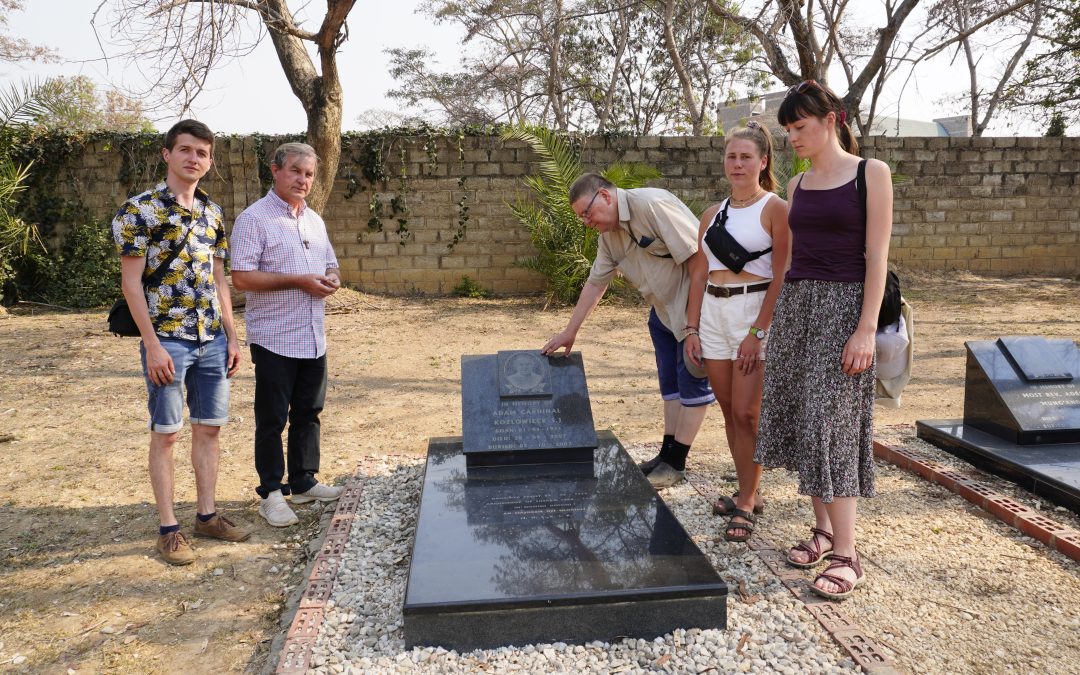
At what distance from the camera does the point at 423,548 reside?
2.92 meters

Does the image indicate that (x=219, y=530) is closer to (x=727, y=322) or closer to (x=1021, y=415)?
(x=727, y=322)

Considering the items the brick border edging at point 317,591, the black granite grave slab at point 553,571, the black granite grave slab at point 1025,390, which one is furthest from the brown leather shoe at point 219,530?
the black granite grave slab at point 1025,390

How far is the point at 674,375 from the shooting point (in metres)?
4.08

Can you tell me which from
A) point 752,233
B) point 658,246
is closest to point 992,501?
point 752,233

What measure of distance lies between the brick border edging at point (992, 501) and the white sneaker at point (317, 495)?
3105 mm

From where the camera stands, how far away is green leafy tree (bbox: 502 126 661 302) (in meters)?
10.4

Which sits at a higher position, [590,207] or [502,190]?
[502,190]

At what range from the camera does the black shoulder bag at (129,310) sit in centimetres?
312

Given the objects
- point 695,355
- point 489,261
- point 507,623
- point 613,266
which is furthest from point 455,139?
point 507,623

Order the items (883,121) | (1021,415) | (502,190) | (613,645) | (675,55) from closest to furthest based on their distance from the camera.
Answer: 1. (613,645)
2. (1021,415)
3. (502,190)
4. (675,55)
5. (883,121)

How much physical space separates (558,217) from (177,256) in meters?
7.68

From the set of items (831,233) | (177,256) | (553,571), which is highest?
(831,233)

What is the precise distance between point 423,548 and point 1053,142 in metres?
14.1

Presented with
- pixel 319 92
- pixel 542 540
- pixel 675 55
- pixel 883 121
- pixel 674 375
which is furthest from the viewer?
pixel 883 121
